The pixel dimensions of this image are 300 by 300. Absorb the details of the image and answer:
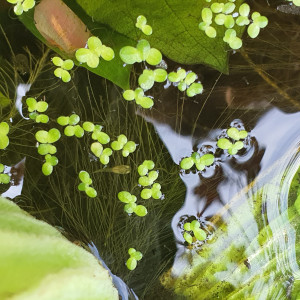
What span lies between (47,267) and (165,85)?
21.0 inches

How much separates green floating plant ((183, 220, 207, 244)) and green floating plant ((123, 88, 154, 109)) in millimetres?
320

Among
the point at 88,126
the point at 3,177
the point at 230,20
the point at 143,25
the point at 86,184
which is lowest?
the point at 3,177

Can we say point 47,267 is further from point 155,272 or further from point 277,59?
point 277,59

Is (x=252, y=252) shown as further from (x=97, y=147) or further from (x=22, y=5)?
(x=22, y=5)

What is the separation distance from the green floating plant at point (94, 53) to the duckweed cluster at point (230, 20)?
9.4 inches

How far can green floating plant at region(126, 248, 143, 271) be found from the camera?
107 centimetres

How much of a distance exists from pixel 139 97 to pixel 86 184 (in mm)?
262

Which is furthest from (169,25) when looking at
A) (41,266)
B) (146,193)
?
(41,266)

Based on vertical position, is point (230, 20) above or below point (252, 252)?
above

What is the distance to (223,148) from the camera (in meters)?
1.06

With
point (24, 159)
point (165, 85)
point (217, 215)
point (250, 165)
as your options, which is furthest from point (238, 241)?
point (24, 159)

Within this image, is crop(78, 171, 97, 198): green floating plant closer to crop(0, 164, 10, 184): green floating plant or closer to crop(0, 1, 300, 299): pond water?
crop(0, 1, 300, 299): pond water

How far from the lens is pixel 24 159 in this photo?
109cm

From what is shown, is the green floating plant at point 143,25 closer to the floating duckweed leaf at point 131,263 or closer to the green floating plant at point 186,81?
the green floating plant at point 186,81
